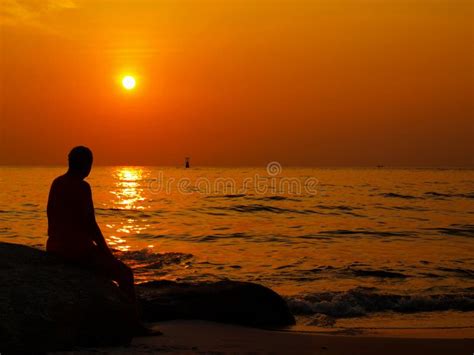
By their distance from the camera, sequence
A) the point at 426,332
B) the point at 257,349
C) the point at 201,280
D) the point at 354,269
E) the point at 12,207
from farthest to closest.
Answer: the point at 12,207 < the point at 354,269 < the point at 201,280 < the point at 426,332 < the point at 257,349

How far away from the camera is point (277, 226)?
24.8m

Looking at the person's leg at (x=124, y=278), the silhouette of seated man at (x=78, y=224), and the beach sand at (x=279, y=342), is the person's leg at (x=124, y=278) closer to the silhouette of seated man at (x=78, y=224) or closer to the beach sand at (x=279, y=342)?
the silhouette of seated man at (x=78, y=224)

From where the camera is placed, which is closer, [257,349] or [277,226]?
[257,349]

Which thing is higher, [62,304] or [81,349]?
[62,304]

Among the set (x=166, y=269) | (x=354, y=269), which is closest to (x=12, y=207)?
(x=166, y=269)

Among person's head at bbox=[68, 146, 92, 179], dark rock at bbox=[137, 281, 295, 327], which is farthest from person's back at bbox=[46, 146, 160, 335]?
dark rock at bbox=[137, 281, 295, 327]

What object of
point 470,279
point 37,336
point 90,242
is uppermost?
point 90,242

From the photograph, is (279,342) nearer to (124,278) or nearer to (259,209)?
(124,278)

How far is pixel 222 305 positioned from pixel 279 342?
166cm

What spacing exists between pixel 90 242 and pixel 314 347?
2985 mm

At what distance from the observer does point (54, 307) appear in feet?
19.8

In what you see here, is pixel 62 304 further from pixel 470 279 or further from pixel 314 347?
pixel 470 279

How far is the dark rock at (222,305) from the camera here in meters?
8.64

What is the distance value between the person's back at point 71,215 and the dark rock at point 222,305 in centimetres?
204
